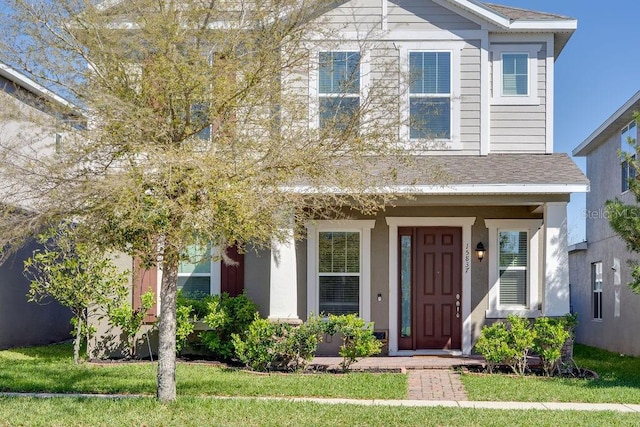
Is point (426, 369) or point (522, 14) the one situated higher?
point (522, 14)

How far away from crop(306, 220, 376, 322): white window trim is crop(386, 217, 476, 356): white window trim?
405mm

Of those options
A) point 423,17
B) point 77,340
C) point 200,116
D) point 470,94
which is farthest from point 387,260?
point 200,116

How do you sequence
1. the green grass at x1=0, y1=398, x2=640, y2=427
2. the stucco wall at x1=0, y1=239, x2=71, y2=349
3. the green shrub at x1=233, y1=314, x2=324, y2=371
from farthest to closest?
the stucco wall at x1=0, y1=239, x2=71, y2=349 < the green shrub at x1=233, y1=314, x2=324, y2=371 < the green grass at x1=0, y1=398, x2=640, y2=427

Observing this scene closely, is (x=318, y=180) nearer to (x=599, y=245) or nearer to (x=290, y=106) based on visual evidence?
(x=290, y=106)

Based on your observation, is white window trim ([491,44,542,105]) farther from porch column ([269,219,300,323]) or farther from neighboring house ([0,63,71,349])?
neighboring house ([0,63,71,349])

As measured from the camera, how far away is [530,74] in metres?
13.6

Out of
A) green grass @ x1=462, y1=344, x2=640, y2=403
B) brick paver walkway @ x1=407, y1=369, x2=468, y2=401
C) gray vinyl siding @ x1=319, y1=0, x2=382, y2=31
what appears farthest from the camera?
gray vinyl siding @ x1=319, y1=0, x2=382, y2=31

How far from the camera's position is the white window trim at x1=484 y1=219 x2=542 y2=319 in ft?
44.2

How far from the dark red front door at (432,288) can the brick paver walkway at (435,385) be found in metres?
1.87

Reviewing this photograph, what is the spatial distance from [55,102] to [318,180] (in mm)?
3042

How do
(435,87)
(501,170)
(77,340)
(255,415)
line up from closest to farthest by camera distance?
(255,415)
(501,170)
(77,340)
(435,87)

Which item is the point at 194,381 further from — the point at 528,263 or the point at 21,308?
the point at 21,308

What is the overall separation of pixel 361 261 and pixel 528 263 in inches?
120

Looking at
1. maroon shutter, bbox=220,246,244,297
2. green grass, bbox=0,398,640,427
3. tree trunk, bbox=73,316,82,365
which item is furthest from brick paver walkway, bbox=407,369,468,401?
tree trunk, bbox=73,316,82,365
